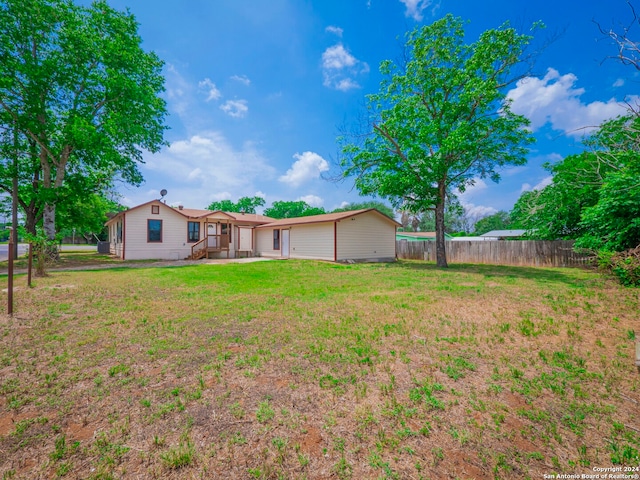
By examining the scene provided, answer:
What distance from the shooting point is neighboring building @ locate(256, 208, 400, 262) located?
16547 millimetres

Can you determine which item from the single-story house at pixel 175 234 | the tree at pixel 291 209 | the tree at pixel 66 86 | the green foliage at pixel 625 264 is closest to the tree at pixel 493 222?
the tree at pixel 291 209

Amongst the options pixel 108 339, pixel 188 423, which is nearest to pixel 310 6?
pixel 108 339

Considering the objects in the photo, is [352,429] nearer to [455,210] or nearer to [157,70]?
[455,210]

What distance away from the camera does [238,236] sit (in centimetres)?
2161

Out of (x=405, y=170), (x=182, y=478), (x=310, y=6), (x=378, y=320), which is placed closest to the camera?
(x=182, y=478)

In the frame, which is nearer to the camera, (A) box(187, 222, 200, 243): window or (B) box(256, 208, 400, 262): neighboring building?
(B) box(256, 208, 400, 262): neighboring building

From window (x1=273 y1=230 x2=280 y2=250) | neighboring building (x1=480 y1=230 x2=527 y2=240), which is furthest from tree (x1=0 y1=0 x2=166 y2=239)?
neighboring building (x1=480 y1=230 x2=527 y2=240)

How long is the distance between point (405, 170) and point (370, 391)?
44.4ft

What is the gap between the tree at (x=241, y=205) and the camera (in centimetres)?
5545

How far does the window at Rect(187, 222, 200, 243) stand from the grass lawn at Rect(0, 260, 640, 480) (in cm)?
1467

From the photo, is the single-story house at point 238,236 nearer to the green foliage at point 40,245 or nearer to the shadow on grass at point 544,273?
the shadow on grass at point 544,273

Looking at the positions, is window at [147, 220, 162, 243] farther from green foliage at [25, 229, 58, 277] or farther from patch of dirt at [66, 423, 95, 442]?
patch of dirt at [66, 423, 95, 442]

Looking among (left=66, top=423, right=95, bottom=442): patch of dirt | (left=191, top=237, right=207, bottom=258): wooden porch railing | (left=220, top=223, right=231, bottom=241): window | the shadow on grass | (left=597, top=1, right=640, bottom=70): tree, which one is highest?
(left=597, top=1, right=640, bottom=70): tree

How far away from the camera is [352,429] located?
214cm
